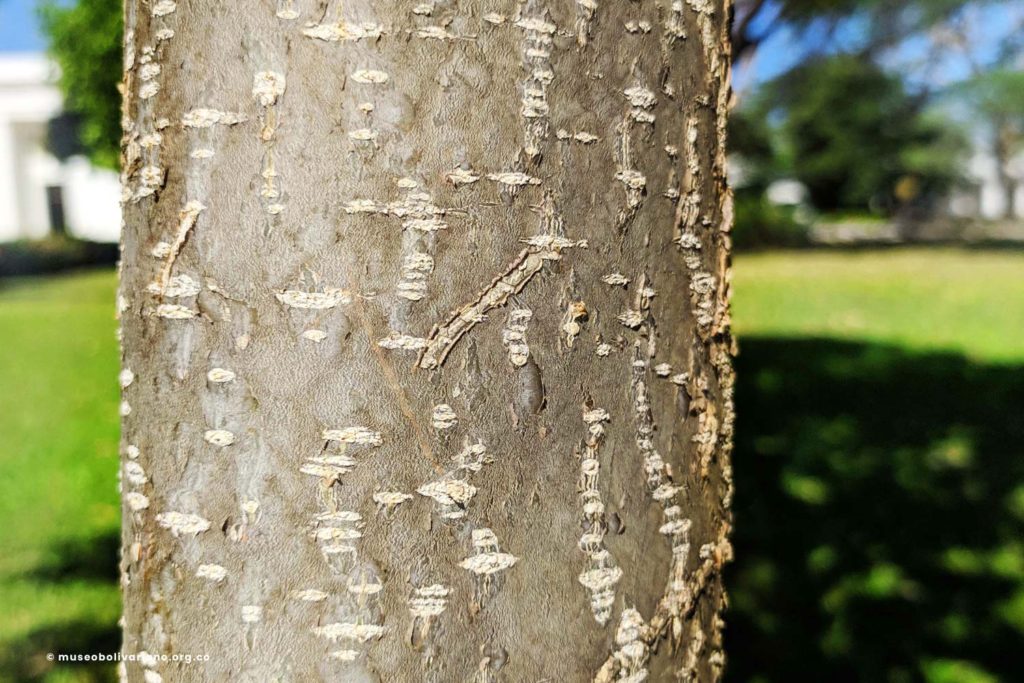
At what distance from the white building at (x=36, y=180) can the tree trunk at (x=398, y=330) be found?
2200cm

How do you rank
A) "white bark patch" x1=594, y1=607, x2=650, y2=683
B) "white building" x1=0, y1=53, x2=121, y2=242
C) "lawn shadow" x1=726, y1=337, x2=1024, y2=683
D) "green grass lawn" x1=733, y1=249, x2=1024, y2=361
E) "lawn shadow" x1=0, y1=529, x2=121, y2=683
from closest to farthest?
"white bark patch" x1=594, y1=607, x2=650, y2=683, "lawn shadow" x1=0, y1=529, x2=121, y2=683, "lawn shadow" x1=726, y1=337, x2=1024, y2=683, "green grass lawn" x1=733, y1=249, x2=1024, y2=361, "white building" x1=0, y1=53, x2=121, y2=242

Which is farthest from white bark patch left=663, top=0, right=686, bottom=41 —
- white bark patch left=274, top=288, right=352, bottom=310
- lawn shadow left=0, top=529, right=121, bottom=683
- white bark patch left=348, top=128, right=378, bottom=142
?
lawn shadow left=0, top=529, right=121, bottom=683

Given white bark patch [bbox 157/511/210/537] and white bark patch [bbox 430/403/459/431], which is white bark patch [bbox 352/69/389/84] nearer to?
white bark patch [bbox 430/403/459/431]

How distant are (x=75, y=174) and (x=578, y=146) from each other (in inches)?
959

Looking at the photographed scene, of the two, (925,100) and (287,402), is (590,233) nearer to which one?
(287,402)

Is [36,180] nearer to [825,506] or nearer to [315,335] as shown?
[825,506]

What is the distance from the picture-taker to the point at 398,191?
3.08 ft

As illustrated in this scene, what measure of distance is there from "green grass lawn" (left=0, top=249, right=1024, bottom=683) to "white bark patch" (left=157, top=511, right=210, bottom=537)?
2.65m

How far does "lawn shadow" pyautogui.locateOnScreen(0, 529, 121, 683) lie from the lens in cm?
322

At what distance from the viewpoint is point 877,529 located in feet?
14.3

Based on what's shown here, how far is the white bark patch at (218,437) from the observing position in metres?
0.98

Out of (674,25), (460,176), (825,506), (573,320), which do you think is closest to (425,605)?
(573,320)

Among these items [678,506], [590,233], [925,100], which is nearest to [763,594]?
[678,506]

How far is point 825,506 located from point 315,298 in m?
4.29
